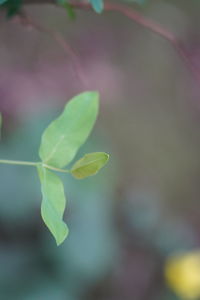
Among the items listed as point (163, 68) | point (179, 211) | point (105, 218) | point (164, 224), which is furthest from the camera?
point (163, 68)

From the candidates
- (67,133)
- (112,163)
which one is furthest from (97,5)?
(112,163)

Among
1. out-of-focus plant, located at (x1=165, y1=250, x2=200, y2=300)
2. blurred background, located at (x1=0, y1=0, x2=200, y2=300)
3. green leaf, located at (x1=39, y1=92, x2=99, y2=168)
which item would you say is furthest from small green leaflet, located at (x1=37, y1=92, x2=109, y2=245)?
out-of-focus plant, located at (x1=165, y1=250, x2=200, y2=300)

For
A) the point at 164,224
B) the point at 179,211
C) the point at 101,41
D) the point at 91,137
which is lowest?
the point at 179,211

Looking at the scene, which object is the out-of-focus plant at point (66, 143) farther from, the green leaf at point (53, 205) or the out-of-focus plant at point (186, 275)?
the out-of-focus plant at point (186, 275)

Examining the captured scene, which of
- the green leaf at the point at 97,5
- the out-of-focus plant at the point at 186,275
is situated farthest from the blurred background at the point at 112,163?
the green leaf at the point at 97,5

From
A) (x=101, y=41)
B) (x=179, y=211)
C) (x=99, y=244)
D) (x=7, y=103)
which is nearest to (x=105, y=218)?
(x=99, y=244)

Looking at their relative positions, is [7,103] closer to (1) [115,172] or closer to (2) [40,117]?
(2) [40,117]

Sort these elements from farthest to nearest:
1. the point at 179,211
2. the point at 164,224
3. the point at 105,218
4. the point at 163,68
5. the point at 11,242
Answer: the point at 163,68, the point at 179,211, the point at 164,224, the point at 105,218, the point at 11,242
